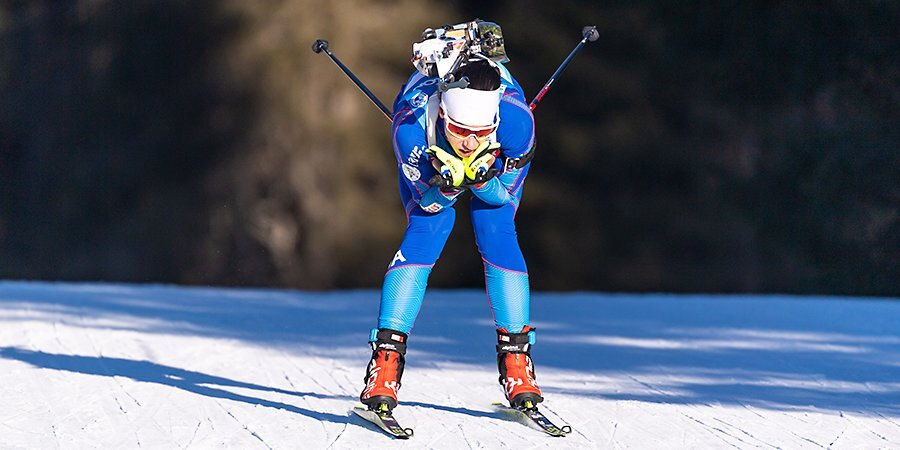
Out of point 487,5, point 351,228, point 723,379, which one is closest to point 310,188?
point 351,228

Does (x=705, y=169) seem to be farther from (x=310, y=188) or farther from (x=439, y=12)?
(x=310, y=188)

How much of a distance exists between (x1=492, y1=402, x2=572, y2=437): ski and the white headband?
3.32ft

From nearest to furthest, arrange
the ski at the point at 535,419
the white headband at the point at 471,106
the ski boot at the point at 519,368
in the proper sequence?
1. the white headband at the point at 471,106
2. the ski at the point at 535,419
3. the ski boot at the point at 519,368

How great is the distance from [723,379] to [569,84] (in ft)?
13.2

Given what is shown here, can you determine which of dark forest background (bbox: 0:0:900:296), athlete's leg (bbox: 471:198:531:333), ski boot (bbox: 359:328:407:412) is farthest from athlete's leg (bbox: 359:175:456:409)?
dark forest background (bbox: 0:0:900:296)

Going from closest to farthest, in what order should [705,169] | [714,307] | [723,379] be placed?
[723,379]
[714,307]
[705,169]

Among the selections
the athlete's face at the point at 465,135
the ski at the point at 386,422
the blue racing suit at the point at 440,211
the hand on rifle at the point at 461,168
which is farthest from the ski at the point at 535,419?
the athlete's face at the point at 465,135

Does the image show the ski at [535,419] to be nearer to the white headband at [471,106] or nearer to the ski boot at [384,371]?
the ski boot at [384,371]

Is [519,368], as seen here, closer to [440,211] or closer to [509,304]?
[509,304]

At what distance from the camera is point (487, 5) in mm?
9453

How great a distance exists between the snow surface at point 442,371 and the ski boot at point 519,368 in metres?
0.10

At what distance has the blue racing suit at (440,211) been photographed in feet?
14.4

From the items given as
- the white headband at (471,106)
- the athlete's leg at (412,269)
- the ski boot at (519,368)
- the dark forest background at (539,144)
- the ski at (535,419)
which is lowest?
the ski at (535,419)

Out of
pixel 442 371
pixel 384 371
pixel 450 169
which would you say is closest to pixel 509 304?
pixel 384 371
